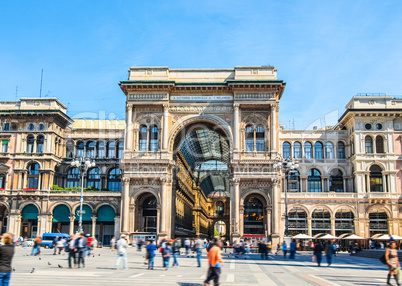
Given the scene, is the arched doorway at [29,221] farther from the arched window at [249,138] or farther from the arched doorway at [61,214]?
the arched window at [249,138]

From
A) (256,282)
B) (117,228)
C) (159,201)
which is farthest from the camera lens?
(117,228)

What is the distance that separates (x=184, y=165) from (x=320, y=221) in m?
26.6

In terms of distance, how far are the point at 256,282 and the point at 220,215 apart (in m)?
124

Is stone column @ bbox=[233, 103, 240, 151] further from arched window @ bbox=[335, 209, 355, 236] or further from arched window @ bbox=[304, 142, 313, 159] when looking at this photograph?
arched window @ bbox=[335, 209, 355, 236]

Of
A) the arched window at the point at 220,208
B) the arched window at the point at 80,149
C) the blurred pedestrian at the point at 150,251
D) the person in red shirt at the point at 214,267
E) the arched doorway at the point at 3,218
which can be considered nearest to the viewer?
the person in red shirt at the point at 214,267

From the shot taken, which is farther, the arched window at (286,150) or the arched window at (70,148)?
the arched window at (70,148)

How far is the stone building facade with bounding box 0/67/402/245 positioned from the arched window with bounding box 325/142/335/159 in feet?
0.51

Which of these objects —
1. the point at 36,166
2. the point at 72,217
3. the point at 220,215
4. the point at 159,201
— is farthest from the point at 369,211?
the point at 220,215

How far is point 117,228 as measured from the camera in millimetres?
66500

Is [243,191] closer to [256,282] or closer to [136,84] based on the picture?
[136,84]

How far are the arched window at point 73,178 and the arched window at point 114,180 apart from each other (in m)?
4.83

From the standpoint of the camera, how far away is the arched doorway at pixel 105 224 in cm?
6894

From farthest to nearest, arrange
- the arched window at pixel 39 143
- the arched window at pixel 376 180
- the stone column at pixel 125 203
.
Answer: the arched window at pixel 39 143, the arched window at pixel 376 180, the stone column at pixel 125 203

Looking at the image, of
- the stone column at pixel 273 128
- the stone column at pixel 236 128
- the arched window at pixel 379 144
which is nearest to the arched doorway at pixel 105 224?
the stone column at pixel 236 128
